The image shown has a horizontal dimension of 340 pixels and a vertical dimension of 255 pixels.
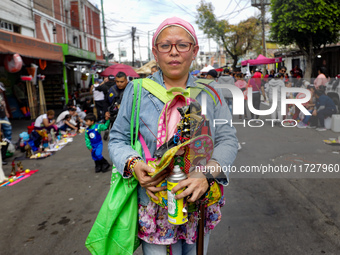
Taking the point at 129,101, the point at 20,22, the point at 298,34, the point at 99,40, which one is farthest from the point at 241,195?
the point at 99,40

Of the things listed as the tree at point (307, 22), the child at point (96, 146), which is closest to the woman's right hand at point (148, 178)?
the child at point (96, 146)

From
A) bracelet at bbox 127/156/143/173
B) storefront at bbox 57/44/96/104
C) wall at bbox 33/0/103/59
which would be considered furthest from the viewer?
wall at bbox 33/0/103/59

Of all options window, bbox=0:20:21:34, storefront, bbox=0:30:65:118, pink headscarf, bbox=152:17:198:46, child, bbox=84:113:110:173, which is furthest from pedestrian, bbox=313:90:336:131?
window, bbox=0:20:21:34

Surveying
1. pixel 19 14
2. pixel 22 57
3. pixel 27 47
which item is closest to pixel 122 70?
pixel 22 57

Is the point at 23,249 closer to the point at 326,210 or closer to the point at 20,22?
the point at 326,210

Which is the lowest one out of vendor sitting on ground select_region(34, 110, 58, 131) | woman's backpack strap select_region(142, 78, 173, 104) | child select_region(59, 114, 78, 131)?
child select_region(59, 114, 78, 131)

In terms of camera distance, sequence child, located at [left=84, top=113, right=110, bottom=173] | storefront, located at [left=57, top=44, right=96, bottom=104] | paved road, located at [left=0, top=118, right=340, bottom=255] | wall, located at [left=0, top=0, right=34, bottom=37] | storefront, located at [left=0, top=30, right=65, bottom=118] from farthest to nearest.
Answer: storefront, located at [left=57, top=44, right=96, bottom=104], wall, located at [left=0, top=0, right=34, bottom=37], storefront, located at [left=0, top=30, right=65, bottom=118], child, located at [left=84, top=113, right=110, bottom=173], paved road, located at [left=0, top=118, right=340, bottom=255]

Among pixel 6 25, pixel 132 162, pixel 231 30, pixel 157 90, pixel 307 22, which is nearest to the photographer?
pixel 132 162

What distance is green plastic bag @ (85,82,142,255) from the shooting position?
141 centimetres

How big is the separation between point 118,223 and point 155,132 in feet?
1.62

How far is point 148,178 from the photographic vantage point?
1.28 metres

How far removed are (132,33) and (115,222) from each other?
36.7m

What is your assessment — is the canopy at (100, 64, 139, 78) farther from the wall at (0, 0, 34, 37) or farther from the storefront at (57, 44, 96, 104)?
the wall at (0, 0, 34, 37)

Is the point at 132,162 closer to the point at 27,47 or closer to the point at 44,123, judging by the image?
the point at 44,123
